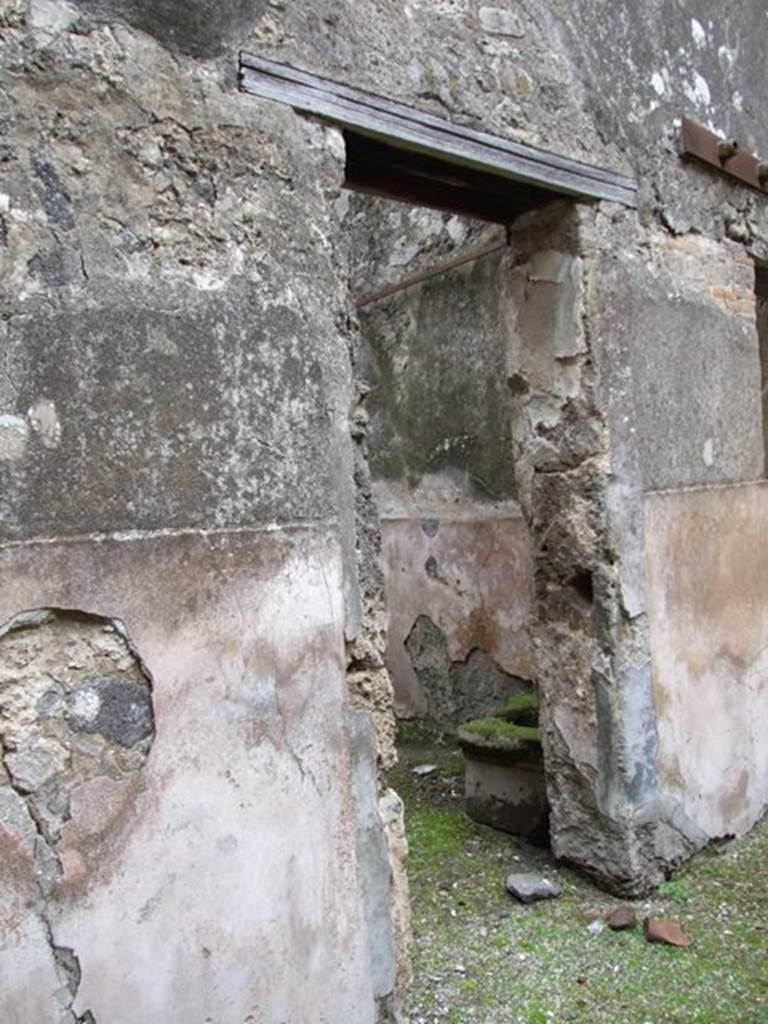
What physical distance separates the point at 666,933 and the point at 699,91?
9.69 feet

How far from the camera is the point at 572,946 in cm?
290

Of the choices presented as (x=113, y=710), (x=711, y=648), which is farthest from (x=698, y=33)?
(x=113, y=710)

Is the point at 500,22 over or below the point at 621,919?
over

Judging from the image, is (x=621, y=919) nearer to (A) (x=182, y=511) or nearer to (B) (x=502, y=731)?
(B) (x=502, y=731)

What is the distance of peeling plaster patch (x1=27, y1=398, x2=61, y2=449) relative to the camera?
1.81 meters

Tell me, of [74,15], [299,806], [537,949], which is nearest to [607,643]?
[537,949]

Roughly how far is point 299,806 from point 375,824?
0.24 metres

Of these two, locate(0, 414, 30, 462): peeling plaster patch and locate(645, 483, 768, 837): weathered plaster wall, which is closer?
locate(0, 414, 30, 462): peeling plaster patch

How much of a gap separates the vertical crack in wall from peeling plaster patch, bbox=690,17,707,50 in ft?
10.2

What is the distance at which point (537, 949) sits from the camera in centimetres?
289

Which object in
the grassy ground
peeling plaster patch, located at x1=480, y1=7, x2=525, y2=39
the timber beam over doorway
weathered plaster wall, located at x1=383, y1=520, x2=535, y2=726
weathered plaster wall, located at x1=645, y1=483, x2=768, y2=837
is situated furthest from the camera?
weathered plaster wall, located at x1=383, y1=520, x2=535, y2=726

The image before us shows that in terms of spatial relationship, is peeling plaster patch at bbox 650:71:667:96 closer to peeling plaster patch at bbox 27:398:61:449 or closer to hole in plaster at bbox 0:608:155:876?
peeling plaster patch at bbox 27:398:61:449

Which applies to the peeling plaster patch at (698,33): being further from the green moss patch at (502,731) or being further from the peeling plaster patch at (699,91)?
the green moss patch at (502,731)

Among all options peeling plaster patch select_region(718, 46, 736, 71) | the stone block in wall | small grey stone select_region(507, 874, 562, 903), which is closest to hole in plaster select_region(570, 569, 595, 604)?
the stone block in wall
